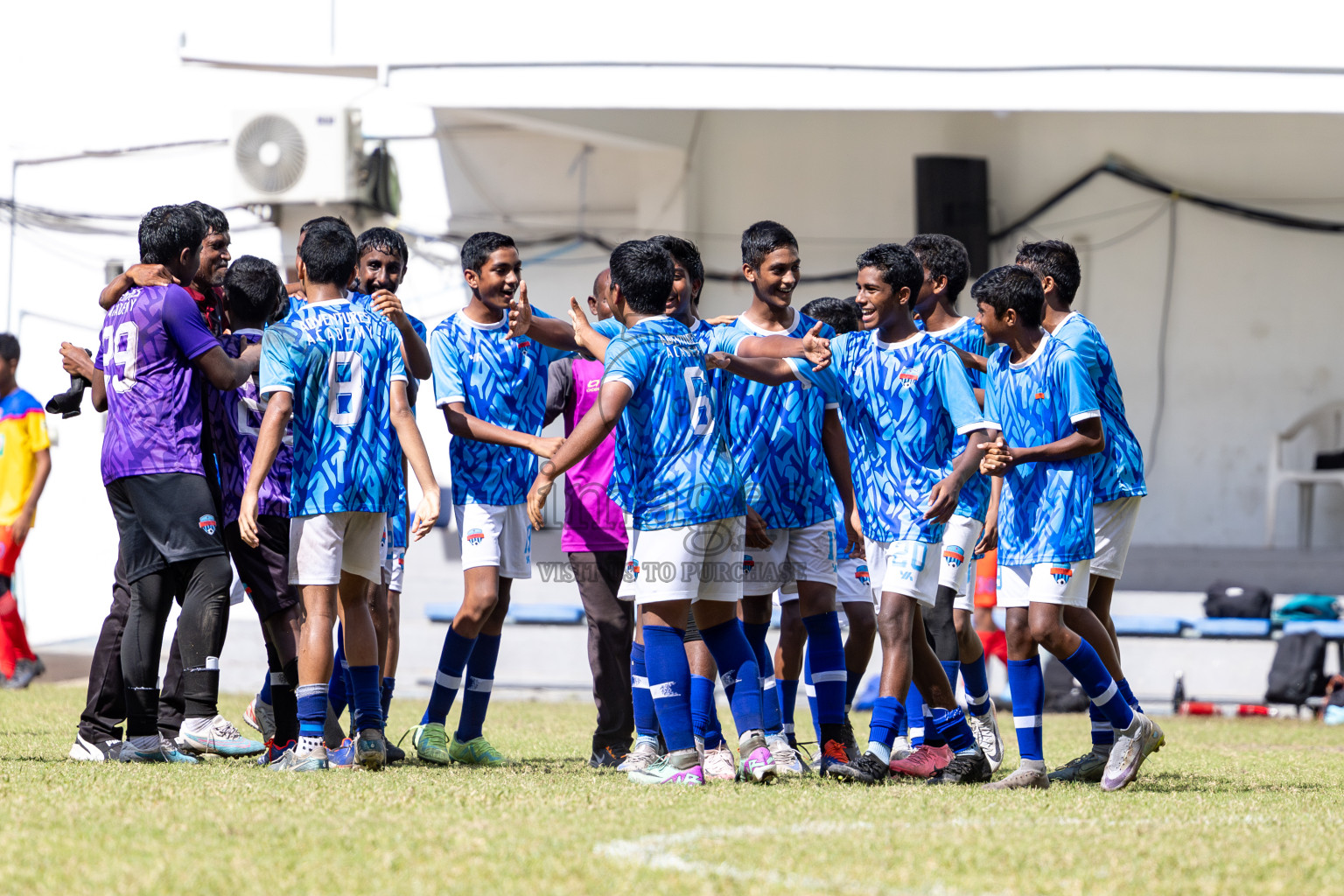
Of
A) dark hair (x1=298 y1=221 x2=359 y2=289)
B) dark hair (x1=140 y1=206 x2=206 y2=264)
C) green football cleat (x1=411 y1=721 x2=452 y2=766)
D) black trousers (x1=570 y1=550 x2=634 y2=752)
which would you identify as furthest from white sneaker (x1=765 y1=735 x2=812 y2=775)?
dark hair (x1=140 y1=206 x2=206 y2=264)

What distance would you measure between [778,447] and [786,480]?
0.46ft

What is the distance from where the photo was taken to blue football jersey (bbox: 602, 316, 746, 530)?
533 centimetres

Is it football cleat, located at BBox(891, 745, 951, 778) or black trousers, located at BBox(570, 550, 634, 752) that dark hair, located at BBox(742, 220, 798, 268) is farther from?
football cleat, located at BBox(891, 745, 951, 778)

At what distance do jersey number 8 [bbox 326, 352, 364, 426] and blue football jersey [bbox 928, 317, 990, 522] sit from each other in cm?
224

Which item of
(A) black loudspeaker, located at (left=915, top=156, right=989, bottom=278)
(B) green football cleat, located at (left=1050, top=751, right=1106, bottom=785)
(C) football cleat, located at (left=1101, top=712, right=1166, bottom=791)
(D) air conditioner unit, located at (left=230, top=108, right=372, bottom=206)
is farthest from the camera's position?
(A) black loudspeaker, located at (left=915, top=156, right=989, bottom=278)

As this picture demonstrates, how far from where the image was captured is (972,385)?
6250 mm

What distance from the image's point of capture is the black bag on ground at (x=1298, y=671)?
10680 mm

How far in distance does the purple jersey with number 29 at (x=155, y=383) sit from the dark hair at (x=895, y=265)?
2638mm

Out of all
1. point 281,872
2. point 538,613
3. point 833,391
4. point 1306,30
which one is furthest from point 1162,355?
point 281,872

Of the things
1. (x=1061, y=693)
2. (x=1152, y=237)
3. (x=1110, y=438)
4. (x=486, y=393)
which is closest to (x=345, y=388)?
(x=486, y=393)

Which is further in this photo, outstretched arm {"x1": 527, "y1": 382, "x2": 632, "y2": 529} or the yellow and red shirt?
the yellow and red shirt

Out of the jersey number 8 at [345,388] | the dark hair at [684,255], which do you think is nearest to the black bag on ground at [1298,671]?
the dark hair at [684,255]

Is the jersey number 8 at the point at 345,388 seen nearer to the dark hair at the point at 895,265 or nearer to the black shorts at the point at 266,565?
the black shorts at the point at 266,565

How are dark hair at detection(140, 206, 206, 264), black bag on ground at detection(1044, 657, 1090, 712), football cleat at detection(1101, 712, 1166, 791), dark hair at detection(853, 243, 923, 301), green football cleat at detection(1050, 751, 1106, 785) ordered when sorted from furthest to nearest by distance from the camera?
1. black bag on ground at detection(1044, 657, 1090, 712)
2. dark hair at detection(140, 206, 206, 264)
3. green football cleat at detection(1050, 751, 1106, 785)
4. dark hair at detection(853, 243, 923, 301)
5. football cleat at detection(1101, 712, 1166, 791)
